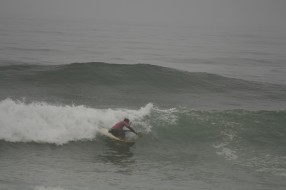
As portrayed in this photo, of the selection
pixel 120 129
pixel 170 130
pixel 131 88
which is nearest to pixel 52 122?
pixel 120 129

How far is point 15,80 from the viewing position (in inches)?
1060

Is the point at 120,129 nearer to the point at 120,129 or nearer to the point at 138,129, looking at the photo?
the point at 120,129

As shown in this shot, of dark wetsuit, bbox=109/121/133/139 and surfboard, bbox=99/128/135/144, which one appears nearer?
surfboard, bbox=99/128/135/144

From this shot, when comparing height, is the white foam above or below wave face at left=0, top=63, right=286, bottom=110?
below

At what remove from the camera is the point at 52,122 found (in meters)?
18.3

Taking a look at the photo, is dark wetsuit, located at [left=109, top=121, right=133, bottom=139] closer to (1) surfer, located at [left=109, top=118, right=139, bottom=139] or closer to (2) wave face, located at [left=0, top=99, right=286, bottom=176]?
(1) surfer, located at [left=109, top=118, right=139, bottom=139]

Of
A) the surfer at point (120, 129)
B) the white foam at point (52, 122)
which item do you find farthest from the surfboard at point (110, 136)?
the white foam at point (52, 122)

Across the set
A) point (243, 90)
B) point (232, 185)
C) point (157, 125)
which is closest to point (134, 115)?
point (157, 125)

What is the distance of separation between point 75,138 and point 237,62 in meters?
33.7

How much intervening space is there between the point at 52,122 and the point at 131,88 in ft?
30.3

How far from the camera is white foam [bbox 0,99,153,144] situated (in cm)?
1714

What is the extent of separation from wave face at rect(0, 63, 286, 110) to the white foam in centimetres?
300

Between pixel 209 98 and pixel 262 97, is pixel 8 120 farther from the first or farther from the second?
pixel 262 97

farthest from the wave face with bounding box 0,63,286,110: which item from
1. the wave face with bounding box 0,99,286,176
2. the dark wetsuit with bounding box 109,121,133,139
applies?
the dark wetsuit with bounding box 109,121,133,139
